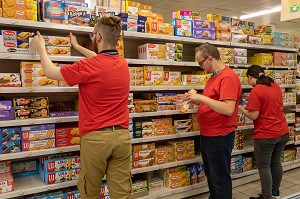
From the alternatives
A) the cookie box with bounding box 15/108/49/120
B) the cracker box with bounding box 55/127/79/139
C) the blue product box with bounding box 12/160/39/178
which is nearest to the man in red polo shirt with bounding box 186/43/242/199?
the cracker box with bounding box 55/127/79/139

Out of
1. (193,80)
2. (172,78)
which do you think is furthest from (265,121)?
(172,78)

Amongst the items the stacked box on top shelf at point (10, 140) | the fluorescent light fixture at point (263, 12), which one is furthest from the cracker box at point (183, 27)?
the fluorescent light fixture at point (263, 12)

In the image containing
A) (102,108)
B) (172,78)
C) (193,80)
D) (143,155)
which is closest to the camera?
(102,108)

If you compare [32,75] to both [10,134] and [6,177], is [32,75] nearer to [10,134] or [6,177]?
[10,134]

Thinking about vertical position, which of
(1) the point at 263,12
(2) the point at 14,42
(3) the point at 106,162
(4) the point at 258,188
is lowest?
(4) the point at 258,188

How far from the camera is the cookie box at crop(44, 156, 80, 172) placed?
2.92 m

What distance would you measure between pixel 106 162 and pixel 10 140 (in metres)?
1.10

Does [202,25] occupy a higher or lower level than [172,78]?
higher

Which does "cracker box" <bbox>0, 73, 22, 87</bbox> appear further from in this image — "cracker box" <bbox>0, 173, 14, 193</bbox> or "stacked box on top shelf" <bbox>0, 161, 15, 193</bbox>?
"cracker box" <bbox>0, 173, 14, 193</bbox>

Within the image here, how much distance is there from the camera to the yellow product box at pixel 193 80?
12.6 feet

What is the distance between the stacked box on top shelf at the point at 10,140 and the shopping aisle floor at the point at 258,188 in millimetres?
2500

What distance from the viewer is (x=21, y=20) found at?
2.69 metres

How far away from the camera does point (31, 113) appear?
2.82 metres

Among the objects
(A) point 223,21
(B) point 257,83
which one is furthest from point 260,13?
(B) point 257,83
